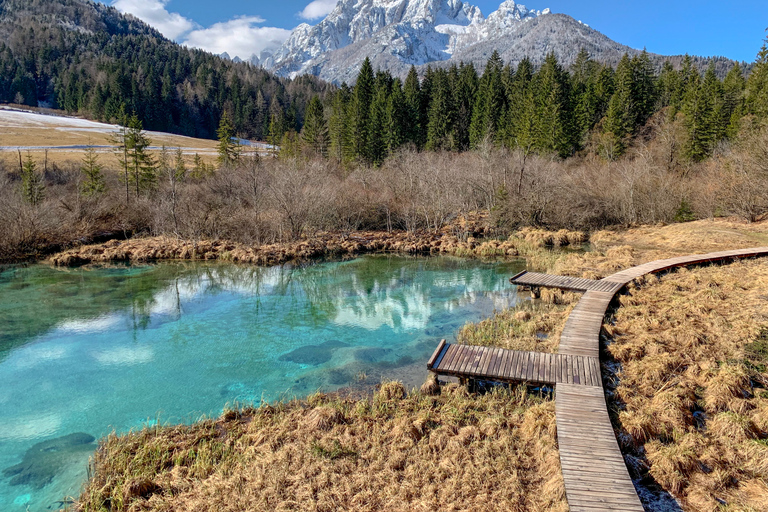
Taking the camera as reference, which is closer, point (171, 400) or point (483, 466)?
point (483, 466)

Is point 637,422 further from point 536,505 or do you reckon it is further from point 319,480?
point 319,480

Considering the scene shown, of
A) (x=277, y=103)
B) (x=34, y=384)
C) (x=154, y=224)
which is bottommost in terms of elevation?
(x=34, y=384)

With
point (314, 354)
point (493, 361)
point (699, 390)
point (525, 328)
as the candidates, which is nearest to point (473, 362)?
point (493, 361)

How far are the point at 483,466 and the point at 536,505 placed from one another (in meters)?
0.93

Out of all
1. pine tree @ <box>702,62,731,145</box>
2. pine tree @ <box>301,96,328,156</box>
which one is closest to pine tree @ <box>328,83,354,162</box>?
pine tree @ <box>301,96,328,156</box>

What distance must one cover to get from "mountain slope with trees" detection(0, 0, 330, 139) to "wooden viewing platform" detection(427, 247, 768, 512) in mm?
66602

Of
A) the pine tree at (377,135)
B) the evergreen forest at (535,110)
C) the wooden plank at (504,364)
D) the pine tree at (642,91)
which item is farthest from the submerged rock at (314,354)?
the pine tree at (642,91)

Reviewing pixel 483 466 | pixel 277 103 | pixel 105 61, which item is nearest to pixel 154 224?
pixel 483 466

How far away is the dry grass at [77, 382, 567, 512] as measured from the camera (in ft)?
19.1

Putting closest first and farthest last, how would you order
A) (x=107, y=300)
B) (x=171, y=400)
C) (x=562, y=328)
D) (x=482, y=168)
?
(x=171, y=400) → (x=562, y=328) → (x=107, y=300) → (x=482, y=168)

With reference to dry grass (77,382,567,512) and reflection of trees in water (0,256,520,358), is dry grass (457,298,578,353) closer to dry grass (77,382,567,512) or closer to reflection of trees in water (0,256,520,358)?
reflection of trees in water (0,256,520,358)

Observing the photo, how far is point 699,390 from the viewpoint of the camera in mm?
8055

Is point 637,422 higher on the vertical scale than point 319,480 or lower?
higher

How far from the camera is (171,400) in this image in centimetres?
969
